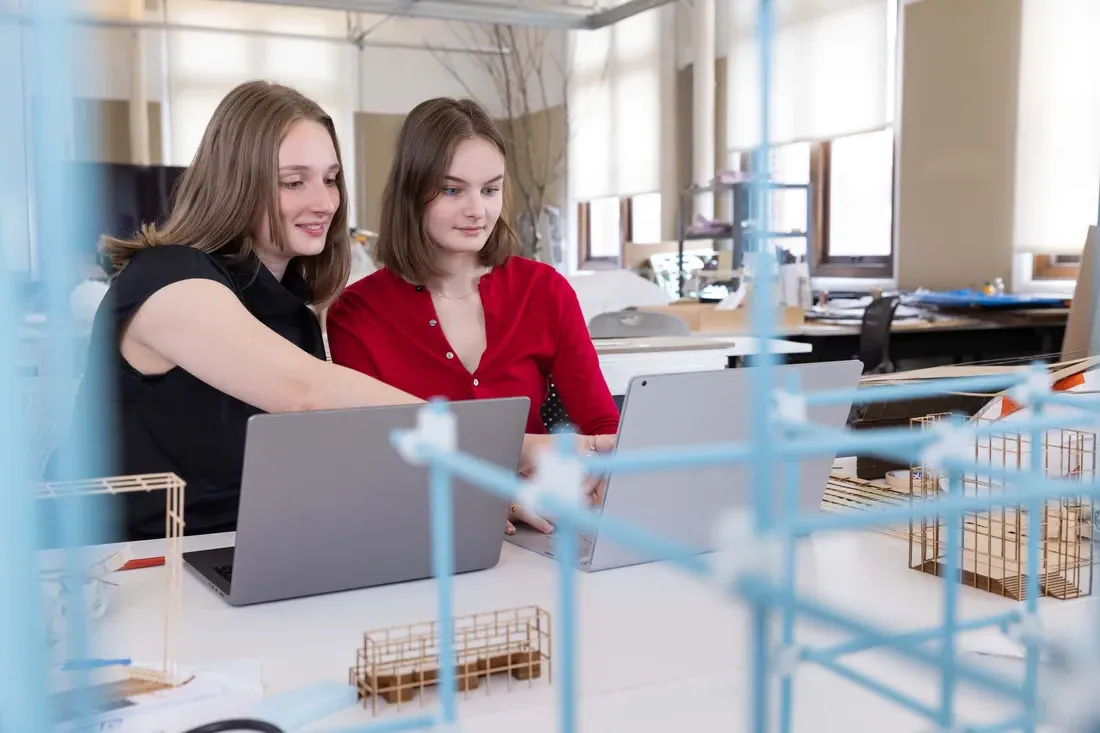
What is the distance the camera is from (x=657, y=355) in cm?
279

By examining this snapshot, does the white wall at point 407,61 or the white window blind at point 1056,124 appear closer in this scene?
the white window blind at point 1056,124

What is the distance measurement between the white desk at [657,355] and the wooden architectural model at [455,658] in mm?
1802

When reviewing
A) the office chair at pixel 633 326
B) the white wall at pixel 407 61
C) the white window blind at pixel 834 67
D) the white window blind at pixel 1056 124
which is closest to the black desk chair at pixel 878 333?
the white window blind at pixel 1056 124

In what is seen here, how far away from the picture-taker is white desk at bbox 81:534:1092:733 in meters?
0.74

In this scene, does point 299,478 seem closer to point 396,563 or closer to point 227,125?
point 396,563

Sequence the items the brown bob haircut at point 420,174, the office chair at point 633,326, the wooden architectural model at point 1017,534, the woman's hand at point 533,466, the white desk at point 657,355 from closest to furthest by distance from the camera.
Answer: the wooden architectural model at point 1017,534, the woman's hand at point 533,466, the brown bob haircut at point 420,174, the white desk at point 657,355, the office chair at point 633,326

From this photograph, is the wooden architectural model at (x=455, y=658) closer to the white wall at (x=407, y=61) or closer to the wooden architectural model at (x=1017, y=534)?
the wooden architectural model at (x=1017, y=534)

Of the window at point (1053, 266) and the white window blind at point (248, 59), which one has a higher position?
the white window blind at point (248, 59)

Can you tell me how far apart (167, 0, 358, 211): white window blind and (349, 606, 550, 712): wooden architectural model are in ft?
22.3

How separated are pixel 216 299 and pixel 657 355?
1660 millimetres

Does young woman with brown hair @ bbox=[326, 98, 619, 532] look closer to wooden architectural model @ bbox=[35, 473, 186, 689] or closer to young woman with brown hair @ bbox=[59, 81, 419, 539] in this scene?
young woman with brown hair @ bbox=[59, 81, 419, 539]

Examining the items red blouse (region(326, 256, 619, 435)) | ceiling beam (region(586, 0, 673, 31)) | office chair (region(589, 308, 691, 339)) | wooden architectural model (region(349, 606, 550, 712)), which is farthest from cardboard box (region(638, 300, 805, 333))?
wooden architectural model (region(349, 606, 550, 712))

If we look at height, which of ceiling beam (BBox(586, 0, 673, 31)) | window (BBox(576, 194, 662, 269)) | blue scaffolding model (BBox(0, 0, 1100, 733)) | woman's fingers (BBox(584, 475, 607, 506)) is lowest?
woman's fingers (BBox(584, 475, 607, 506))

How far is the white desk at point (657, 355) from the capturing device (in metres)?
2.72
